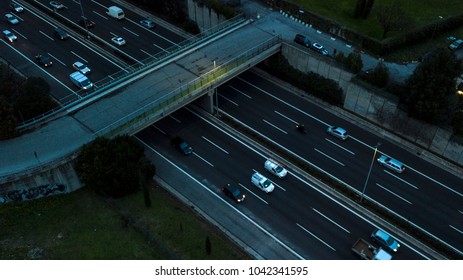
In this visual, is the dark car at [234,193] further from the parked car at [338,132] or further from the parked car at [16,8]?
the parked car at [16,8]

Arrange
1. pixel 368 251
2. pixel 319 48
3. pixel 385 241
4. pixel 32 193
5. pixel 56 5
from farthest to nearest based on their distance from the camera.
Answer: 1. pixel 56 5
2. pixel 319 48
3. pixel 32 193
4. pixel 385 241
5. pixel 368 251

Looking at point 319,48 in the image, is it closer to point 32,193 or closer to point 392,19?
point 392,19

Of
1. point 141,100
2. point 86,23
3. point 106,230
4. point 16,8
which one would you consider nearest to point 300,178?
point 141,100

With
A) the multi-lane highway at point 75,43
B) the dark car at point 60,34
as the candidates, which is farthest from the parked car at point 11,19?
the dark car at point 60,34

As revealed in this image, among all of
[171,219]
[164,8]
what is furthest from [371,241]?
[164,8]

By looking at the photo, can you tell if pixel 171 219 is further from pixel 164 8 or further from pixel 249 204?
pixel 164 8
